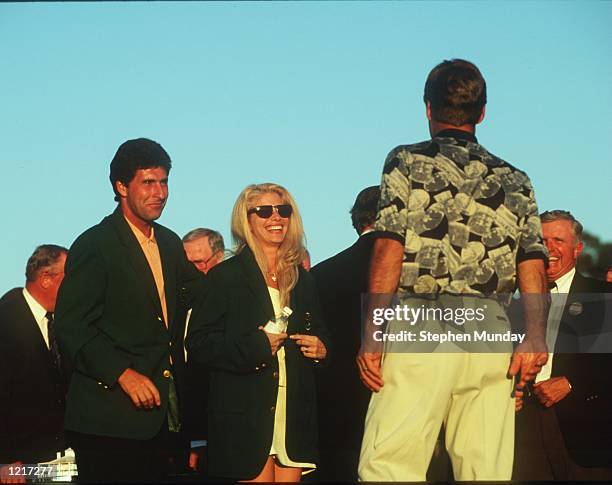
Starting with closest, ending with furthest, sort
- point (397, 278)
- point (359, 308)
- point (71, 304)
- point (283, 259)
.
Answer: point (397, 278) → point (71, 304) → point (283, 259) → point (359, 308)

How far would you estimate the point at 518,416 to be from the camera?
6.64 m

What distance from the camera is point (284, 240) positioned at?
20.0 ft

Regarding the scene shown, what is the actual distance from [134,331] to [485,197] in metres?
1.72

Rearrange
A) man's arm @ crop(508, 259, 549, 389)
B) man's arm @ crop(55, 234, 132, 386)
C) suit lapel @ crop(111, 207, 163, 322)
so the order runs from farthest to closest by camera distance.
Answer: suit lapel @ crop(111, 207, 163, 322) → man's arm @ crop(55, 234, 132, 386) → man's arm @ crop(508, 259, 549, 389)

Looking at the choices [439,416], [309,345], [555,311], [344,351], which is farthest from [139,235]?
[555,311]

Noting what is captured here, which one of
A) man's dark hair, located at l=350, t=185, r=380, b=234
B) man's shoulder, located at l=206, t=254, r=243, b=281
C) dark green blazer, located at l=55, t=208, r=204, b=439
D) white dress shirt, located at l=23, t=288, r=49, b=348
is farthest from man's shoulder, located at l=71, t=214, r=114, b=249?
man's dark hair, located at l=350, t=185, r=380, b=234

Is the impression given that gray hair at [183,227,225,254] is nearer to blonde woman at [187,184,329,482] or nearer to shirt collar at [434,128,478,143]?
blonde woman at [187,184,329,482]

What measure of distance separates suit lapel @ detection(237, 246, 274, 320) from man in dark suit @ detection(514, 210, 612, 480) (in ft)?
5.01

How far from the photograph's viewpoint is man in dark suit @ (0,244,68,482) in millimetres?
6582

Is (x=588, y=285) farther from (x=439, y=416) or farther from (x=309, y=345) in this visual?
(x=439, y=416)

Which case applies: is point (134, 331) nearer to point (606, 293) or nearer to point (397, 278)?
point (397, 278)

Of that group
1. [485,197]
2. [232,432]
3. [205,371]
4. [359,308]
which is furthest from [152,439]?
[485,197]

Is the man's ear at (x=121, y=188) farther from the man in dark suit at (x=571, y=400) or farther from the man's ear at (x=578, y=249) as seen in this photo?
the man's ear at (x=578, y=249)

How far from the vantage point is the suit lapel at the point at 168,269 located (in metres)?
5.89
